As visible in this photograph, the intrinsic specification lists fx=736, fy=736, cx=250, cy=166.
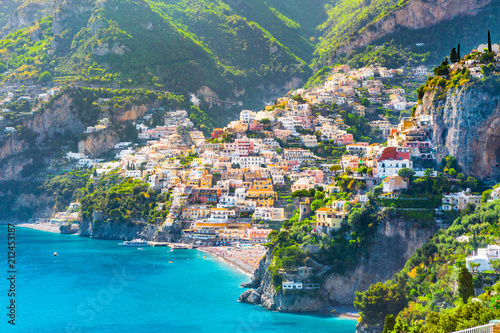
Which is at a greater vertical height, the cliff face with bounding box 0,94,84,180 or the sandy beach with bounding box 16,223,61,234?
the cliff face with bounding box 0,94,84,180

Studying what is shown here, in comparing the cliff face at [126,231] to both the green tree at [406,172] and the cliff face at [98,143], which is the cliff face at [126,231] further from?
the green tree at [406,172]

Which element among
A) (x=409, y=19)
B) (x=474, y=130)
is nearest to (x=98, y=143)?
(x=409, y=19)

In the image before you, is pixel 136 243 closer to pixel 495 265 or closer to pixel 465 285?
pixel 495 265

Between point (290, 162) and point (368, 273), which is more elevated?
point (290, 162)

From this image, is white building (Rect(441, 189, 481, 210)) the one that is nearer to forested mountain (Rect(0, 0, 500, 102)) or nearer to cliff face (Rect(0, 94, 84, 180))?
forested mountain (Rect(0, 0, 500, 102))

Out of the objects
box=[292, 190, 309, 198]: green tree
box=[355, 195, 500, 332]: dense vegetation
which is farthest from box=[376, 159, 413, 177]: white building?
box=[292, 190, 309, 198]: green tree
